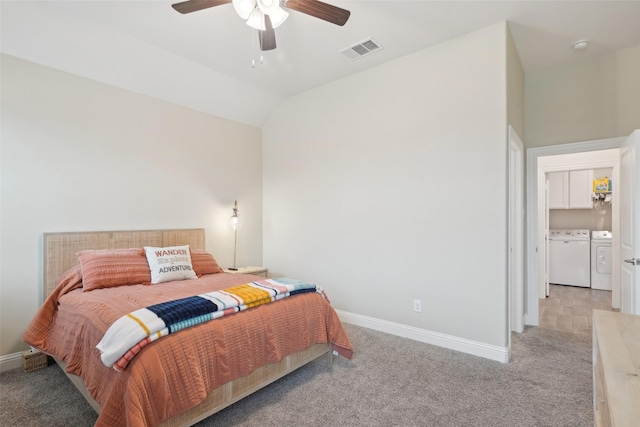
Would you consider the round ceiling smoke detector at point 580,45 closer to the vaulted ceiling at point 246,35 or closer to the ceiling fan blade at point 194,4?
the vaulted ceiling at point 246,35

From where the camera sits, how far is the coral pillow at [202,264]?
10.7 feet

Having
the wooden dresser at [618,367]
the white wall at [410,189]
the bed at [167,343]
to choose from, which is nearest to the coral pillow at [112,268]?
the bed at [167,343]

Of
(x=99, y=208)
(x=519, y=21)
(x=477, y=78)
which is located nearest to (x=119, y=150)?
(x=99, y=208)

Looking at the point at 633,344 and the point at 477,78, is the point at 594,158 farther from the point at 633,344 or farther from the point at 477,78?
the point at 633,344

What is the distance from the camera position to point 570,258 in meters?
5.75

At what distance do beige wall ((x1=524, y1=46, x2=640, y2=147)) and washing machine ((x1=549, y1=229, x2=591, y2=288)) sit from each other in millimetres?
3288

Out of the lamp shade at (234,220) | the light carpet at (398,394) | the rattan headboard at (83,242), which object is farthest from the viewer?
the lamp shade at (234,220)

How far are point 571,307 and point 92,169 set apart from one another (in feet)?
19.8

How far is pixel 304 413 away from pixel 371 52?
313cm

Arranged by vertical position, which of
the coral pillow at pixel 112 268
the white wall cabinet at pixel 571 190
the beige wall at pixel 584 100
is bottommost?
the coral pillow at pixel 112 268

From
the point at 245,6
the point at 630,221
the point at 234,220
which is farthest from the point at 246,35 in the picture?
the point at 630,221

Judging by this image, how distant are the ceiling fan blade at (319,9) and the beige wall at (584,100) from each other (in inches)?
106

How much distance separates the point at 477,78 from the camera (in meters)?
2.83

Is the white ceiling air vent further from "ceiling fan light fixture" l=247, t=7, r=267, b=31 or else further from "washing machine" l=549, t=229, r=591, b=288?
"washing machine" l=549, t=229, r=591, b=288
